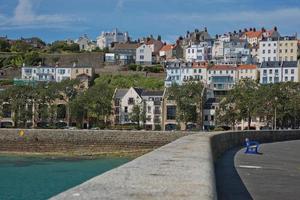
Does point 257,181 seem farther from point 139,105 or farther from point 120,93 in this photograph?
point 120,93

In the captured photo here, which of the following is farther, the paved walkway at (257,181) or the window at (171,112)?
the window at (171,112)

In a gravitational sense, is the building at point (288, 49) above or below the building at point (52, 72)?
above

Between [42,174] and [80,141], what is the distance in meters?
18.9

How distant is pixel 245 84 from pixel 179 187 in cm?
7734

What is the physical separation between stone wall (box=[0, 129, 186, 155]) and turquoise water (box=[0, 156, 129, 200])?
5.41m

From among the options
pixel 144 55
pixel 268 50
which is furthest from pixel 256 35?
pixel 144 55

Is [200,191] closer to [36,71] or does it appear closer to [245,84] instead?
[245,84]

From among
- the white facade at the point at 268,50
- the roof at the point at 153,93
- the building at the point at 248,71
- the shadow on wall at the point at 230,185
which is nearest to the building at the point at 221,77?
the building at the point at 248,71

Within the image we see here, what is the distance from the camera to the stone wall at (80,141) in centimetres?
5184

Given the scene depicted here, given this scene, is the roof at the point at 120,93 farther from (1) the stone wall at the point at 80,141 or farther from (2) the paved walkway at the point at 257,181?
(2) the paved walkway at the point at 257,181

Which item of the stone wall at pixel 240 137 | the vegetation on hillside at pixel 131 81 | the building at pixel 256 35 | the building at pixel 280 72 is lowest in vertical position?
the stone wall at pixel 240 137

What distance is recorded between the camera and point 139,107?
8562 cm

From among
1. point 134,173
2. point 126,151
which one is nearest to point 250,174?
point 134,173

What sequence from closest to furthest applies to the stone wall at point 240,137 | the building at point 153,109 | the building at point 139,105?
the stone wall at point 240,137, the building at point 153,109, the building at point 139,105
